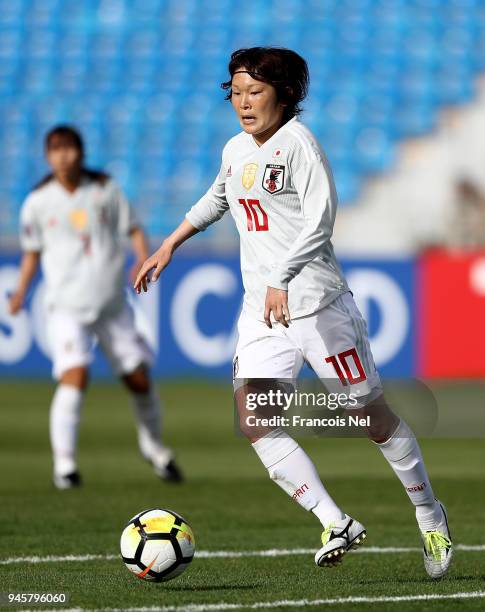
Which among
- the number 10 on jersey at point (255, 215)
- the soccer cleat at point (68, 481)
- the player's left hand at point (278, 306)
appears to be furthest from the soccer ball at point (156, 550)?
the soccer cleat at point (68, 481)

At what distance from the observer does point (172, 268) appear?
1501cm

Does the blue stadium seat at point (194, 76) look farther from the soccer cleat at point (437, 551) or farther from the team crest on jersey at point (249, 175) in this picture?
the soccer cleat at point (437, 551)

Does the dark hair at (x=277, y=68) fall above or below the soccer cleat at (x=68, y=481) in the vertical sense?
above

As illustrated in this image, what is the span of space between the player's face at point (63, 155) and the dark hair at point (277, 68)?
363 centimetres

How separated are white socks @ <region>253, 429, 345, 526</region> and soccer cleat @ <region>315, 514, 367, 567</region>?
109 mm

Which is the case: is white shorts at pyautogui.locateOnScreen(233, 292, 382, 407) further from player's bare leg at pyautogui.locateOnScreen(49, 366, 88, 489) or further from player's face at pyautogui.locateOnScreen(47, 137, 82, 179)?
player's face at pyautogui.locateOnScreen(47, 137, 82, 179)

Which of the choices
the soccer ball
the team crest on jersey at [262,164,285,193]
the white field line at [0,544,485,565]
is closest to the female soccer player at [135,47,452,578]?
the team crest on jersey at [262,164,285,193]

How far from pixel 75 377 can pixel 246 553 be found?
300cm

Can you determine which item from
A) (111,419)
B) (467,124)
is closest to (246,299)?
(111,419)

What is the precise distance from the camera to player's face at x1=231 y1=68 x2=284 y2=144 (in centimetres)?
480

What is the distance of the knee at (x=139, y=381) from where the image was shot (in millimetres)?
8711

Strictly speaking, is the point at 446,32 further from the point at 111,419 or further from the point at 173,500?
the point at 173,500

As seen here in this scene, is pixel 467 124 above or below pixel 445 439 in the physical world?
above

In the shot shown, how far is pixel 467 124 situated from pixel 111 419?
8.94 m
